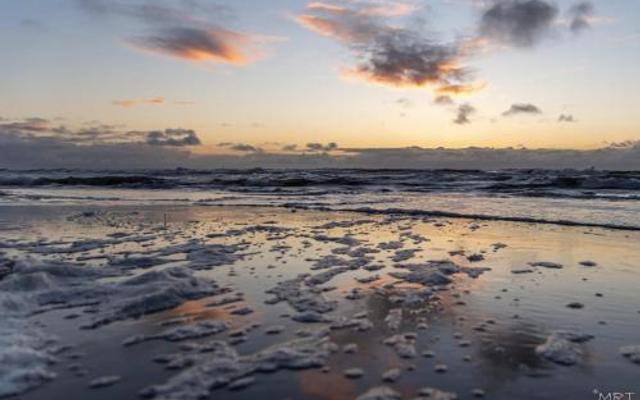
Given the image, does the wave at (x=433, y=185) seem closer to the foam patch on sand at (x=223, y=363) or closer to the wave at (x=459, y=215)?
the wave at (x=459, y=215)

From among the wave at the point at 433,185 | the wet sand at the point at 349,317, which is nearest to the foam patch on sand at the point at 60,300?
the wet sand at the point at 349,317

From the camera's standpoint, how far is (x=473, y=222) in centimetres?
1566

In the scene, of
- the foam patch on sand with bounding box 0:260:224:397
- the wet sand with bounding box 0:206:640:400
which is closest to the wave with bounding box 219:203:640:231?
the wet sand with bounding box 0:206:640:400

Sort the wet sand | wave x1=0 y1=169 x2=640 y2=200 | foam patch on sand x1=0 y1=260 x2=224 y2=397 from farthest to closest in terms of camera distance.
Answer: wave x1=0 y1=169 x2=640 y2=200 → foam patch on sand x1=0 y1=260 x2=224 y2=397 → the wet sand

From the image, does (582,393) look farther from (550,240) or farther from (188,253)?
(550,240)

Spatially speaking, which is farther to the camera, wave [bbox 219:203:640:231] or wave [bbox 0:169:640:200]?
wave [bbox 0:169:640:200]

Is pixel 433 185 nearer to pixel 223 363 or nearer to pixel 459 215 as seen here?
pixel 459 215

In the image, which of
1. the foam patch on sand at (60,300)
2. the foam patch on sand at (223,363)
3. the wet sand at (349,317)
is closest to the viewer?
the foam patch on sand at (223,363)

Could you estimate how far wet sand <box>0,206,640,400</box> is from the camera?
4.46m

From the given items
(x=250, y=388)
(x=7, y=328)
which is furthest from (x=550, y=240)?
(x=7, y=328)

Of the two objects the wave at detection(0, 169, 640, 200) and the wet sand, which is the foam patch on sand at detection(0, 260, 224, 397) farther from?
the wave at detection(0, 169, 640, 200)

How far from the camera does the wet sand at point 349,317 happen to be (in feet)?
14.6

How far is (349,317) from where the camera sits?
6.15 meters

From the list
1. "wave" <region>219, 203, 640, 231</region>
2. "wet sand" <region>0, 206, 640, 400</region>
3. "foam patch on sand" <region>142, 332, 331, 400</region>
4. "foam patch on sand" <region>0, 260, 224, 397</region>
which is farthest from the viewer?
"wave" <region>219, 203, 640, 231</region>
